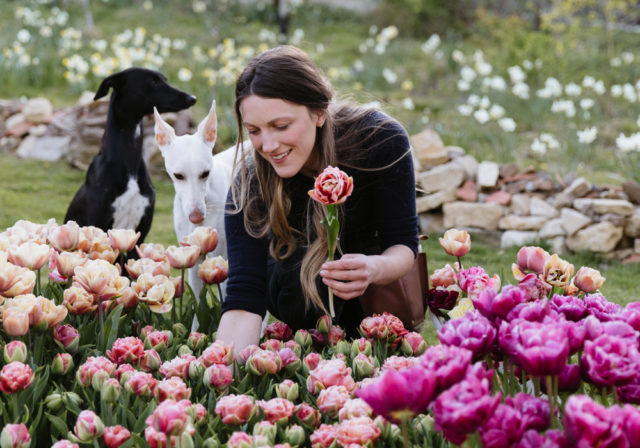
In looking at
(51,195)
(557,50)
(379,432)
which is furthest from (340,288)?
(557,50)

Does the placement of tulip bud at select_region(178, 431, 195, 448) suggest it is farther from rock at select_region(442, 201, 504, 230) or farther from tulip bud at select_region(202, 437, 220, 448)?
rock at select_region(442, 201, 504, 230)

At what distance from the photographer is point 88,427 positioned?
5.27 feet

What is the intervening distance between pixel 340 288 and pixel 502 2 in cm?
1370

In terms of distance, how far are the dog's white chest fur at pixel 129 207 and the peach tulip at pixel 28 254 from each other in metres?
1.41

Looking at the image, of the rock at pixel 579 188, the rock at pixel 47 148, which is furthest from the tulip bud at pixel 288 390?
the rock at pixel 47 148

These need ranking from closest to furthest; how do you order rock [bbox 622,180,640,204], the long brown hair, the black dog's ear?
the long brown hair, the black dog's ear, rock [bbox 622,180,640,204]

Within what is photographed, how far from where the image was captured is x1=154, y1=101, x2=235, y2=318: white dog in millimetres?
3084

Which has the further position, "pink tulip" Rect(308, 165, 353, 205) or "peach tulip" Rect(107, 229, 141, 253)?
"peach tulip" Rect(107, 229, 141, 253)

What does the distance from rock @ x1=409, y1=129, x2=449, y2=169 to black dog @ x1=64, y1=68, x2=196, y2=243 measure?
235 centimetres

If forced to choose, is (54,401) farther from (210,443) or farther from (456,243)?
(456,243)

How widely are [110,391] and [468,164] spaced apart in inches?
170

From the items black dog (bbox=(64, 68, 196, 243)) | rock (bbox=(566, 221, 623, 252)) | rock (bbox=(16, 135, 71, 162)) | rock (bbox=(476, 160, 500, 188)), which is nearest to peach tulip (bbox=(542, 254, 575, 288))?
black dog (bbox=(64, 68, 196, 243))

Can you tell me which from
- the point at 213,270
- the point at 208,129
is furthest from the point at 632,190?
the point at 213,270

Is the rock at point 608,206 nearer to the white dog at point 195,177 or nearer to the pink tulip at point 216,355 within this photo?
the white dog at point 195,177
